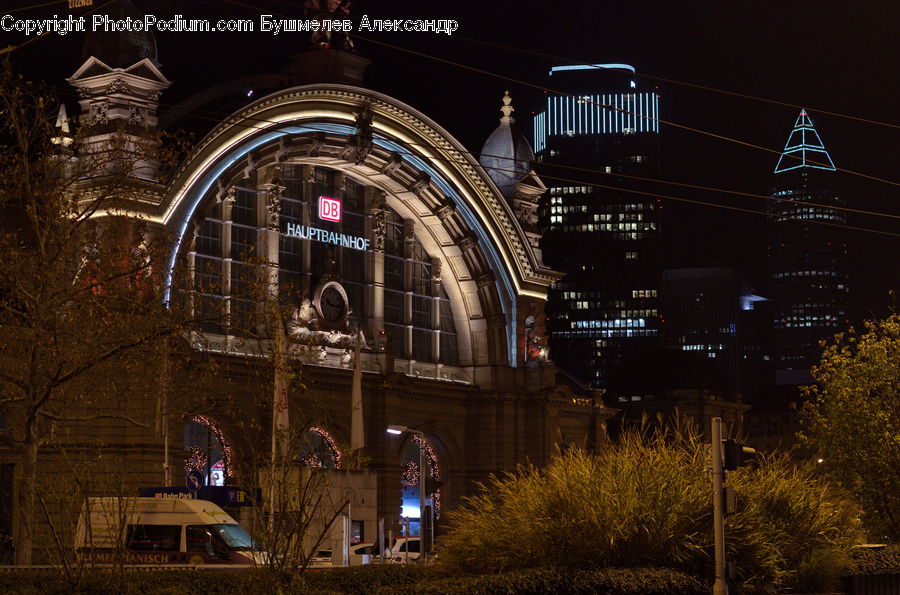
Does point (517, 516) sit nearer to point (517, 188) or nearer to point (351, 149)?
point (351, 149)

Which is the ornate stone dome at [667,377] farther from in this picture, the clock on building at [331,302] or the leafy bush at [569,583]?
the leafy bush at [569,583]

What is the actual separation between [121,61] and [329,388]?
16913 millimetres

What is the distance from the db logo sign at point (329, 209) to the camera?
70.1 meters

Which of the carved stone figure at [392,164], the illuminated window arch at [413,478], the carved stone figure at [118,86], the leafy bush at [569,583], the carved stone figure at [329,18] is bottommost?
the leafy bush at [569,583]

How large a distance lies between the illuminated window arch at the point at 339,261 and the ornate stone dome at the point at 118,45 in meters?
7.36

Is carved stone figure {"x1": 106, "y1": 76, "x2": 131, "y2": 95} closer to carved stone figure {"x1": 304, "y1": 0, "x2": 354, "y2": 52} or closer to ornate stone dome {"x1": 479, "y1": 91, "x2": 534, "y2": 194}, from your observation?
carved stone figure {"x1": 304, "y1": 0, "x2": 354, "y2": 52}

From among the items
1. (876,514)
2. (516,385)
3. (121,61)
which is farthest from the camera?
(516,385)

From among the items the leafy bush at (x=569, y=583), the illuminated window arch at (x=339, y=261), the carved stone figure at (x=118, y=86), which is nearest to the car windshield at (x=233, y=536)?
the leafy bush at (x=569, y=583)

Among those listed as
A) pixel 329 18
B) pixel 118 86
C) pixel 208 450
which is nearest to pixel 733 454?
pixel 118 86

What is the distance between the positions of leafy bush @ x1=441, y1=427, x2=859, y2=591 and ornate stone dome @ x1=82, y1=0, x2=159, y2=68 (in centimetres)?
3323

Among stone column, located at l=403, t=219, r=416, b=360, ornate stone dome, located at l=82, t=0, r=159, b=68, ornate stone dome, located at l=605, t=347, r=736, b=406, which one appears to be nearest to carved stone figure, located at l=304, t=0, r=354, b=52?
stone column, located at l=403, t=219, r=416, b=360

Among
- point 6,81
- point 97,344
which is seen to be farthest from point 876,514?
point 6,81

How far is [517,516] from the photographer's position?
2961cm

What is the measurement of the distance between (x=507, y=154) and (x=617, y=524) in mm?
53179
